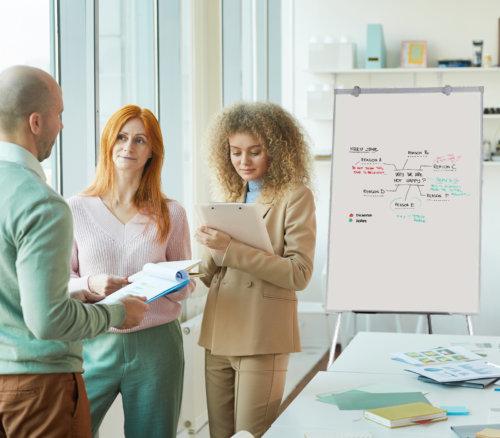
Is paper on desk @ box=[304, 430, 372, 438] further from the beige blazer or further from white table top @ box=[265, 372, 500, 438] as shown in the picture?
the beige blazer

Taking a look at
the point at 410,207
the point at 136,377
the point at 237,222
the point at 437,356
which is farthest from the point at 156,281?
the point at 410,207

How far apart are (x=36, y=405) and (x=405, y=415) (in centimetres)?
86

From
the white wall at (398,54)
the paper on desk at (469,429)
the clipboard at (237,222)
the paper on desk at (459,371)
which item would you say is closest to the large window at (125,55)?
the clipboard at (237,222)

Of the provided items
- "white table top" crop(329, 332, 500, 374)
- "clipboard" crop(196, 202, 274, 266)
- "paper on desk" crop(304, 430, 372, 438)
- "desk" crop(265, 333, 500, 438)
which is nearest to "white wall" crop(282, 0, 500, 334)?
"white table top" crop(329, 332, 500, 374)

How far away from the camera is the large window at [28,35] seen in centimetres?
253

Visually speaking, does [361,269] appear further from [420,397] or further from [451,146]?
[420,397]

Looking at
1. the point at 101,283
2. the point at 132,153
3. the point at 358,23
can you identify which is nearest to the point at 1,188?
the point at 101,283

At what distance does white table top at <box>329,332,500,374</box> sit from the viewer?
2.44 m

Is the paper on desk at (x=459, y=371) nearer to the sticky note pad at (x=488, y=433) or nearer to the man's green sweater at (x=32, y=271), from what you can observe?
the sticky note pad at (x=488, y=433)

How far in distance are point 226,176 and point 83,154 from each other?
Result: 657mm

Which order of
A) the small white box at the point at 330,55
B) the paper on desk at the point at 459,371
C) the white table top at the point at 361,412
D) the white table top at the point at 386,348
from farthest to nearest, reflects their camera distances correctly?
the small white box at the point at 330,55 → the white table top at the point at 386,348 → the paper on desk at the point at 459,371 → the white table top at the point at 361,412

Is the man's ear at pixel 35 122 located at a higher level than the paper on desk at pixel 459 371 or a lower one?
higher

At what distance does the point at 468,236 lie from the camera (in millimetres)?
3186

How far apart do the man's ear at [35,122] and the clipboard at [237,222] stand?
0.78 m
